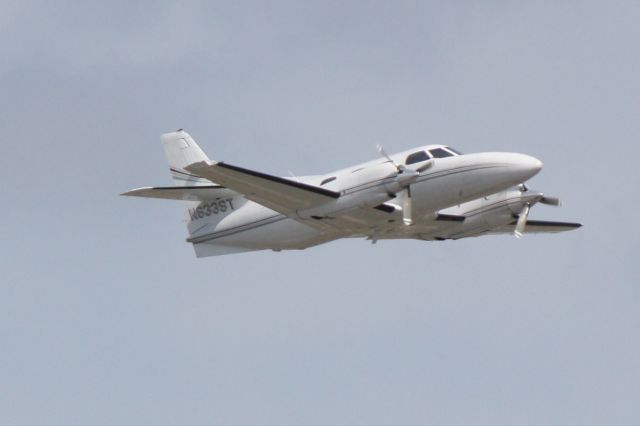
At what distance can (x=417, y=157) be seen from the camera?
3606 cm

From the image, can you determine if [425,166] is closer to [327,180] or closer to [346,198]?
[346,198]

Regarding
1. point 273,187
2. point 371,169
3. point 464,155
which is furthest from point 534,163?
point 273,187

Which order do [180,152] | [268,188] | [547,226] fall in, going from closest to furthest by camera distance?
[268,188], [180,152], [547,226]

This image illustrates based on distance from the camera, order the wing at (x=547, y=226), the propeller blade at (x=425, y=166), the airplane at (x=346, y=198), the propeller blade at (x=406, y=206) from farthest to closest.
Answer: the wing at (x=547, y=226)
the propeller blade at (x=425, y=166)
the propeller blade at (x=406, y=206)
the airplane at (x=346, y=198)

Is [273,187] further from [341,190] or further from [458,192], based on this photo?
[458,192]

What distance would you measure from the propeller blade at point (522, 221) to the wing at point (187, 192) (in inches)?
351

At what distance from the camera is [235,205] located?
38.6 m

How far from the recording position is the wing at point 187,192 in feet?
118

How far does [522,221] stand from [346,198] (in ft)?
24.4

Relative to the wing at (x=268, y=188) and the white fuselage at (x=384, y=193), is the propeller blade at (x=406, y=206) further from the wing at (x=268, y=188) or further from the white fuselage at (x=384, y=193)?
the wing at (x=268, y=188)

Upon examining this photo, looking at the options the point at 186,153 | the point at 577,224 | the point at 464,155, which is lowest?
the point at 577,224

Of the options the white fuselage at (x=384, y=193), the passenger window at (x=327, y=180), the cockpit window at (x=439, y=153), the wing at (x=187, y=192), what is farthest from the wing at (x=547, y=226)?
the wing at (x=187, y=192)

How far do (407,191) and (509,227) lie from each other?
7384 millimetres

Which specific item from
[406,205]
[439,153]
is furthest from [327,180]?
[439,153]
